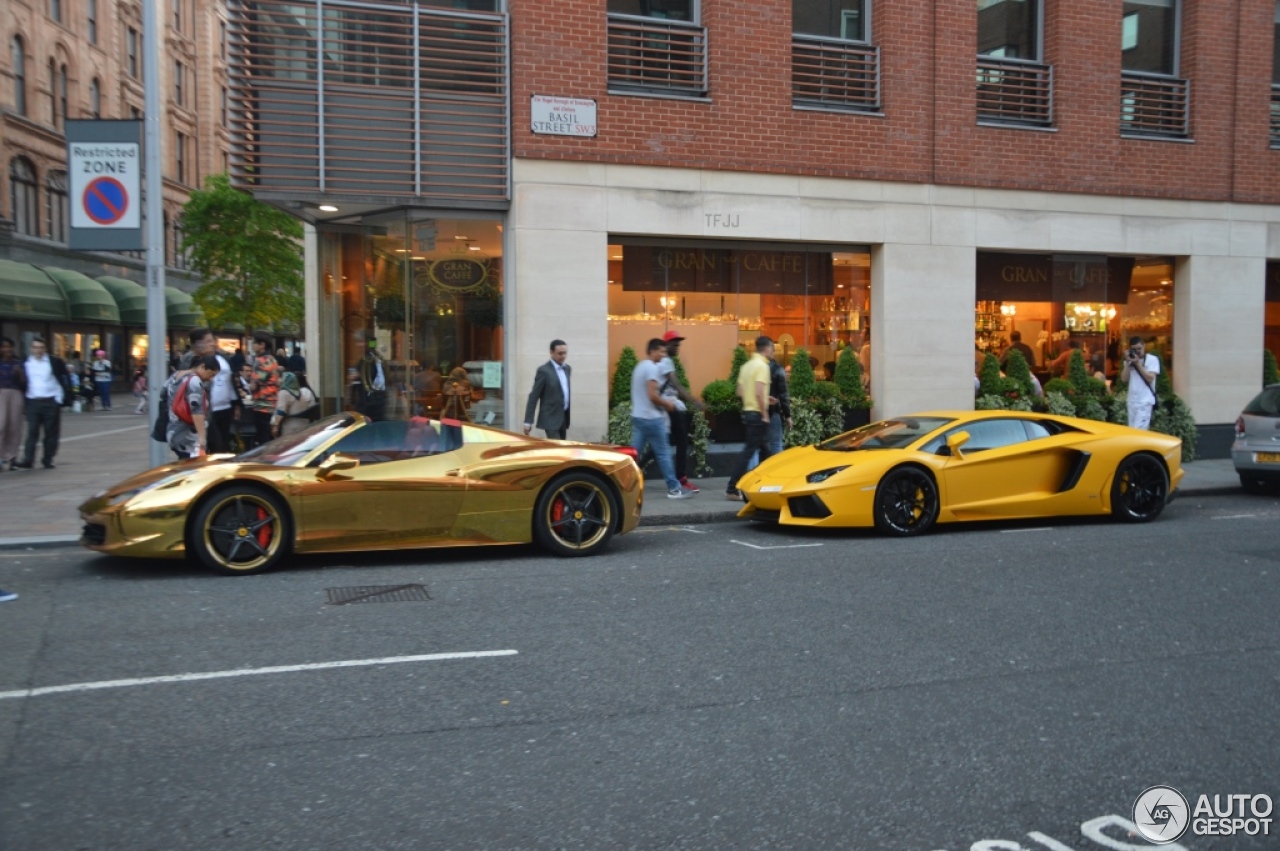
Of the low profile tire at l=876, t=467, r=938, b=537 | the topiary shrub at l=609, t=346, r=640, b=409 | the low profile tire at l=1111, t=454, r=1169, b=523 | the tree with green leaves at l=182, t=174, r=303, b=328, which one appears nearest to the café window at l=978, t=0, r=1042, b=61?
the topiary shrub at l=609, t=346, r=640, b=409

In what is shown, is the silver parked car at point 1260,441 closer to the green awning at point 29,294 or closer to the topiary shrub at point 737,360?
the topiary shrub at point 737,360

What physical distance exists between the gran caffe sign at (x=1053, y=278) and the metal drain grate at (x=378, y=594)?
37.7 feet

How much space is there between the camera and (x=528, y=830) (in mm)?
3721

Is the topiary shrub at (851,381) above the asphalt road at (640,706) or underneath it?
above

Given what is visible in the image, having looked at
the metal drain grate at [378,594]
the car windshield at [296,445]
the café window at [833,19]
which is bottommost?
the metal drain grate at [378,594]

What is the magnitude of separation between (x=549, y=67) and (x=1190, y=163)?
10.5 meters

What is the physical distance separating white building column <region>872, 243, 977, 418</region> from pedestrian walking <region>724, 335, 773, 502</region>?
3950 mm

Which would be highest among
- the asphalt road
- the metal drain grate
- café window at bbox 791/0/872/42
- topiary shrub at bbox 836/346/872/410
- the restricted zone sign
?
café window at bbox 791/0/872/42

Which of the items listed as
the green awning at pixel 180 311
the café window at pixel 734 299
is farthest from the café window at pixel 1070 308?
the green awning at pixel 180 311

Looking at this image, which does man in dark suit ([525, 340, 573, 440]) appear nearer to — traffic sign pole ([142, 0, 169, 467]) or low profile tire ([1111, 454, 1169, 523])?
traffic sign pole ([142, 0, 169, 467])

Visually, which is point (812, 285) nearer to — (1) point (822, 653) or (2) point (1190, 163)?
(2) point (1190, 163)

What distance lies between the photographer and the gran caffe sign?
16453 millimetres

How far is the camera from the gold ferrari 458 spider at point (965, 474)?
991 centimetres

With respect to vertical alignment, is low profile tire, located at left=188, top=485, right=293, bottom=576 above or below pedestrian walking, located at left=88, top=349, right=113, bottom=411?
below
